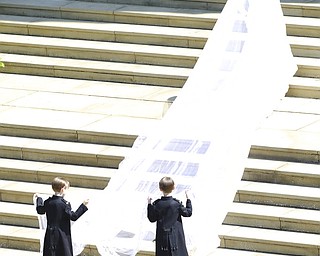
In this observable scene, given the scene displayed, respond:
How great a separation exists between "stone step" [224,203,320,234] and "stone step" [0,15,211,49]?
4.54 meters

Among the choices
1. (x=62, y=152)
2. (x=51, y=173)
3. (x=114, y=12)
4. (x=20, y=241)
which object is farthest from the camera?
(x=114, y=12)

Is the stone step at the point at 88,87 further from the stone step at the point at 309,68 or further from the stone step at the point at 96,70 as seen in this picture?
the stone step at the point at 309,68

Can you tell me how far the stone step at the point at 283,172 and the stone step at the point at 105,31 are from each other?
12.5ft

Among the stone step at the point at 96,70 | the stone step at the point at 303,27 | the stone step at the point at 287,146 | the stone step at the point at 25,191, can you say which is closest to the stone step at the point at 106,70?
the stone step at the point at 96,70

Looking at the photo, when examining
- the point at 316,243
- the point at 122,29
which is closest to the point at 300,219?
the point at 316,243

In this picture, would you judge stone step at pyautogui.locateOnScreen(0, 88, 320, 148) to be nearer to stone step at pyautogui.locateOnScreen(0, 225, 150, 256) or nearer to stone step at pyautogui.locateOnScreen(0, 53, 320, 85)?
stone step at pyautogui.locateOnScreen(0, 53, 320, 85)

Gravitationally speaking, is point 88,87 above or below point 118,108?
above

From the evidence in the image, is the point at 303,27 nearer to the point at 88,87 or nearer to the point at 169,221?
the point at 88,87

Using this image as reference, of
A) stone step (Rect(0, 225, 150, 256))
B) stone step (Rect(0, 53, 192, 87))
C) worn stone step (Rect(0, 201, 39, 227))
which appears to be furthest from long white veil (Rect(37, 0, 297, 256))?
stone step (Rect(0, 53, 192, 87))

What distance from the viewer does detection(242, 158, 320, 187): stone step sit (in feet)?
60.6

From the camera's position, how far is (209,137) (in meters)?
19.0

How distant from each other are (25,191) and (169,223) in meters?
3.38

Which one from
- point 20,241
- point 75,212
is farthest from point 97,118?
point 75,212

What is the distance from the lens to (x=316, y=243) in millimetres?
17516
